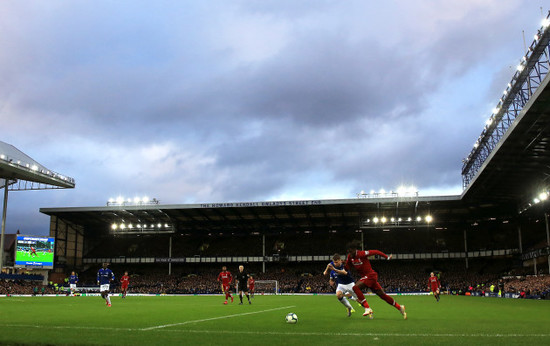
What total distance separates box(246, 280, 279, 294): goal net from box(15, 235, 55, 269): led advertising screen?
28.2m

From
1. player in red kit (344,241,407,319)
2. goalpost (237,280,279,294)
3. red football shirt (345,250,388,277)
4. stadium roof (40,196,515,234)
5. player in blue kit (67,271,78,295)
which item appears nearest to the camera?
player in red kit (344,241,407,319)

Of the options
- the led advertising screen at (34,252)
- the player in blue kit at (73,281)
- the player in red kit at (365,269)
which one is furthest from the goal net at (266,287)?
the player in red kit at (365,269)

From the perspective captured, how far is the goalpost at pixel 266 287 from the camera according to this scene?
61.0 metres

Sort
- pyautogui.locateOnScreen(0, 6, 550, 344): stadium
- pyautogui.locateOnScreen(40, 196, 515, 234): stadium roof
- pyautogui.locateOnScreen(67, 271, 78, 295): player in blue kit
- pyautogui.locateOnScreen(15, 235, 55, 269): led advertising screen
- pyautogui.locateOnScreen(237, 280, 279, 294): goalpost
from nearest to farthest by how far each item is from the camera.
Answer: pyautogui.locateOnScreen(0, 6, 550, 344): stadium → pyautogui.locateOnScreen(67, 271, 78, 295): player in blue kit → pyautogui.locateOnScreen(15, 235, 55, 269): led advertising screen → pyautogui.locateOnScreen(237, 280, 279, 294): goalpost → pyautogui.locateOnScreen(40, 196, 515, 234): stadium roof

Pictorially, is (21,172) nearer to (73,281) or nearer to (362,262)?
(73,281)

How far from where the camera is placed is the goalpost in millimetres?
60969

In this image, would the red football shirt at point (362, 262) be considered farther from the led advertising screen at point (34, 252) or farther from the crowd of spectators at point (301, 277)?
the led advertising screen at point (34, 252)

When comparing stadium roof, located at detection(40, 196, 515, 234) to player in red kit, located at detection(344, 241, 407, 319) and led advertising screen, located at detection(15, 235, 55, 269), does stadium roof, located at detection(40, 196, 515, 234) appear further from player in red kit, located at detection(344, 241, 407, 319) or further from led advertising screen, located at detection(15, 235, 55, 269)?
player in red kit, located at detection(344, 241, 407, 319)

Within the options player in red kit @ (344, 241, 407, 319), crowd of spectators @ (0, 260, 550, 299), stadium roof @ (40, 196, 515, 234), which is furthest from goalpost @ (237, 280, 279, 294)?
player in red kit @ (344, 241, 407, 319)

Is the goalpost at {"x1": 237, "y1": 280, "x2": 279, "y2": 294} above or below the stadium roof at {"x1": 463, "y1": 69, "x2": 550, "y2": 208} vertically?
below

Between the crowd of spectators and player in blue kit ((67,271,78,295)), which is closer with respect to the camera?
player in blue kit ((67,271,78,295))

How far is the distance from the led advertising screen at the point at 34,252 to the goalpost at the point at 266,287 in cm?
2817

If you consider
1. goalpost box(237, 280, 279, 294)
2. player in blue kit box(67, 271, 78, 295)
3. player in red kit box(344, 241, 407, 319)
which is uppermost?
player in red kit box(344, 241, 407, 319)

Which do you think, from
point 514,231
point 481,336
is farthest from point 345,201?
point 481,336
